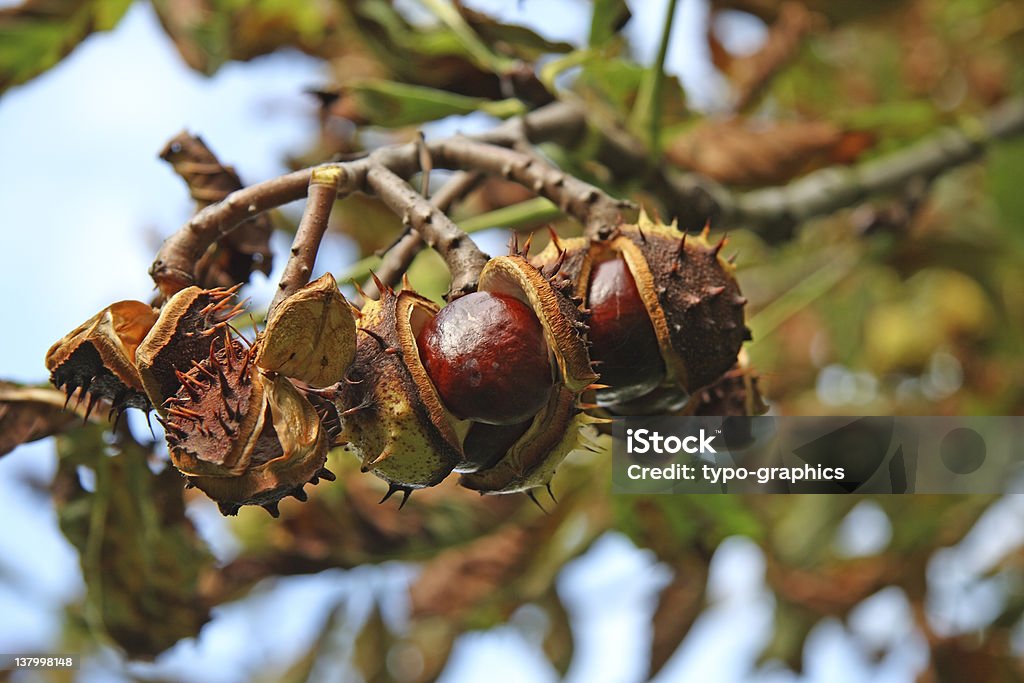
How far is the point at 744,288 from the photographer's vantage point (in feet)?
12.4

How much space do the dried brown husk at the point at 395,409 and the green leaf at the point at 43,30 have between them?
4.77ft

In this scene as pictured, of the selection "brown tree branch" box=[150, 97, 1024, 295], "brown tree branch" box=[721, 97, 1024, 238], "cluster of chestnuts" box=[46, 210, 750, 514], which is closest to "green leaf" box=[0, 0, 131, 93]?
"brown tree branch" box=[150, 97, 1024, 295]

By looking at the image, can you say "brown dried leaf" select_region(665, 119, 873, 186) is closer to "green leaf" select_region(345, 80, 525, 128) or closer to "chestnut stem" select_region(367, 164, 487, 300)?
"green leaf" select_region(345, 80, 525, 128)

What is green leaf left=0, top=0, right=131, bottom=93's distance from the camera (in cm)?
226

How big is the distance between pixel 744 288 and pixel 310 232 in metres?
2.76

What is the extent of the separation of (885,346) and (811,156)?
57.1 inches

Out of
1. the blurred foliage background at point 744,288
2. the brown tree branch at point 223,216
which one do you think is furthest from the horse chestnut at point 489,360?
the blurred foliage background at point 744,288

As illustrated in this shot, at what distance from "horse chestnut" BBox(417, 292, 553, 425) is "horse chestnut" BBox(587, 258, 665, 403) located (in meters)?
0.19

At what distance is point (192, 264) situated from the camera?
133 cm

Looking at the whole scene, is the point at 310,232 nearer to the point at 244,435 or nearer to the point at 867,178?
the point at 244,435

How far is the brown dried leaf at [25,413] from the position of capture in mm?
1809

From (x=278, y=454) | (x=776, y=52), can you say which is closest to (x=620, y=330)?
(x=278, y=454)

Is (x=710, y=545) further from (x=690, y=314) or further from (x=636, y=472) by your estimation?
(x=690, y=314)

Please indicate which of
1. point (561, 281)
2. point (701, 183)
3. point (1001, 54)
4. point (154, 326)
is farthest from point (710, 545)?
point (1001, 54)
